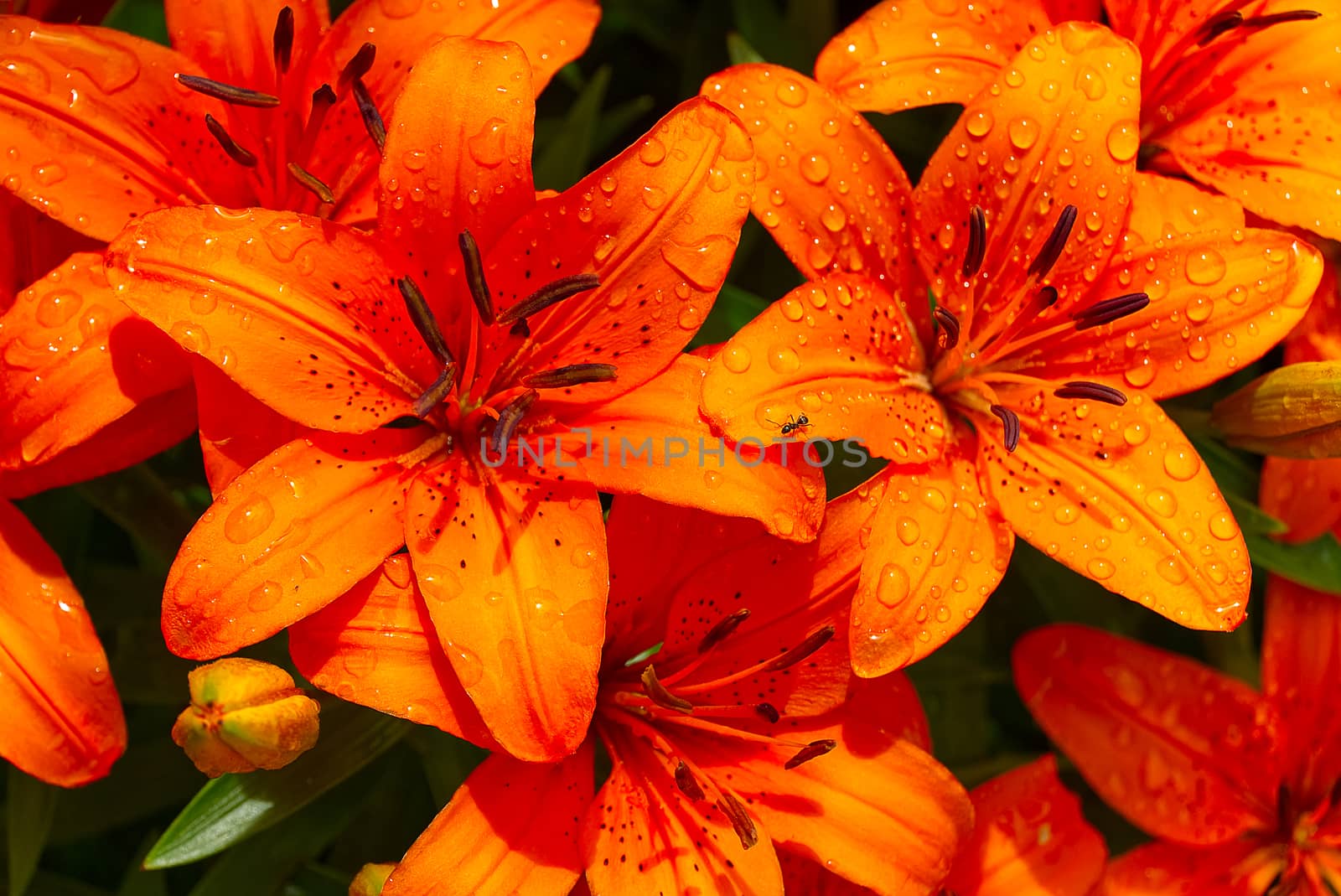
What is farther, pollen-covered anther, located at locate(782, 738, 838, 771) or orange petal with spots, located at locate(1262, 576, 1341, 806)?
orange petal with spots, located at locate(1262, 576, 1341, 806)

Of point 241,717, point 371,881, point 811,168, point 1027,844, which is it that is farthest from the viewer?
point 1027,844

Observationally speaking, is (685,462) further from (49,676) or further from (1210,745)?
(1210,745)

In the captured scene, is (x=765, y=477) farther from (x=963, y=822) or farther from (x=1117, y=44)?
(x=1117, y=44)

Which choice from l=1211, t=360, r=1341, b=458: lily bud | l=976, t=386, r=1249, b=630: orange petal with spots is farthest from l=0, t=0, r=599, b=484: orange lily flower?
l=1211, t=360, r=1341, b=458: lily bud

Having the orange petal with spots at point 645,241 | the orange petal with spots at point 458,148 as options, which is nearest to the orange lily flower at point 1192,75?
the orange petal with spots at point 645,241

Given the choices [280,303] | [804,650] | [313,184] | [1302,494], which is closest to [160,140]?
[313,184]

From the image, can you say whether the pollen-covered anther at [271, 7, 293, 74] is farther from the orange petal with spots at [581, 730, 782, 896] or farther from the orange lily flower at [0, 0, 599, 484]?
the orange petal with spots at [581, 730, 782, 896]

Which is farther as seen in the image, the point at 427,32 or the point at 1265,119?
the point at 1265,119

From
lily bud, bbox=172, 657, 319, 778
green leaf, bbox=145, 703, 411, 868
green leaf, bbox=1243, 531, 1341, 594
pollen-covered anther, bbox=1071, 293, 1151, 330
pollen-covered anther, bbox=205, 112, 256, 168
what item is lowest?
green leaf, bbox=1243, 531, 1341, 594
